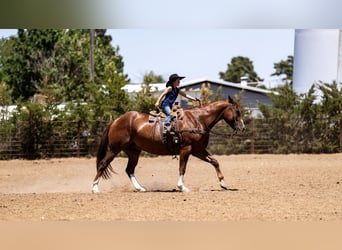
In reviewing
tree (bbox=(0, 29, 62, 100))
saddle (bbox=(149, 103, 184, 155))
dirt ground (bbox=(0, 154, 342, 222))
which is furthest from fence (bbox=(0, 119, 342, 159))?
tree (bbox=(0, 29, 62, 100))

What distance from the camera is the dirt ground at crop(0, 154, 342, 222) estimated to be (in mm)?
5395

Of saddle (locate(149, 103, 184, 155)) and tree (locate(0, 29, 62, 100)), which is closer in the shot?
saddle (locate(149, 103, 184, 155))

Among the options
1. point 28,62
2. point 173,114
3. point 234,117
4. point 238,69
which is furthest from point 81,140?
point 238,69

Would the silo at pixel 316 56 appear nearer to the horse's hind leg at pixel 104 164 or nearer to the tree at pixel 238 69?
the horse's hind leg at pixel 104 164

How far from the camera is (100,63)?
22.9 metres

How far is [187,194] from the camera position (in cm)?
654

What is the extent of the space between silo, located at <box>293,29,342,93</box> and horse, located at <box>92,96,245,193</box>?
6.30m

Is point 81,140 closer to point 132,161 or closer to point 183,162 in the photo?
point 132,161

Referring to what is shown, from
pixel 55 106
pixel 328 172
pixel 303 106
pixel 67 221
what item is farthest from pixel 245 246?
pixel 55 106

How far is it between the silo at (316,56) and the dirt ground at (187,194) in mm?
2806

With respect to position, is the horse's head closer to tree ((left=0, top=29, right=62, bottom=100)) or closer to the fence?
the fence

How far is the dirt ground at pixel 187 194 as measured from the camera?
539 cm

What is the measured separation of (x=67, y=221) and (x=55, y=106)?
26.0 feet

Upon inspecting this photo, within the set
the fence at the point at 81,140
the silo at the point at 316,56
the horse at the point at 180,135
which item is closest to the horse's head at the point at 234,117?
the horse at the point at 180,135
